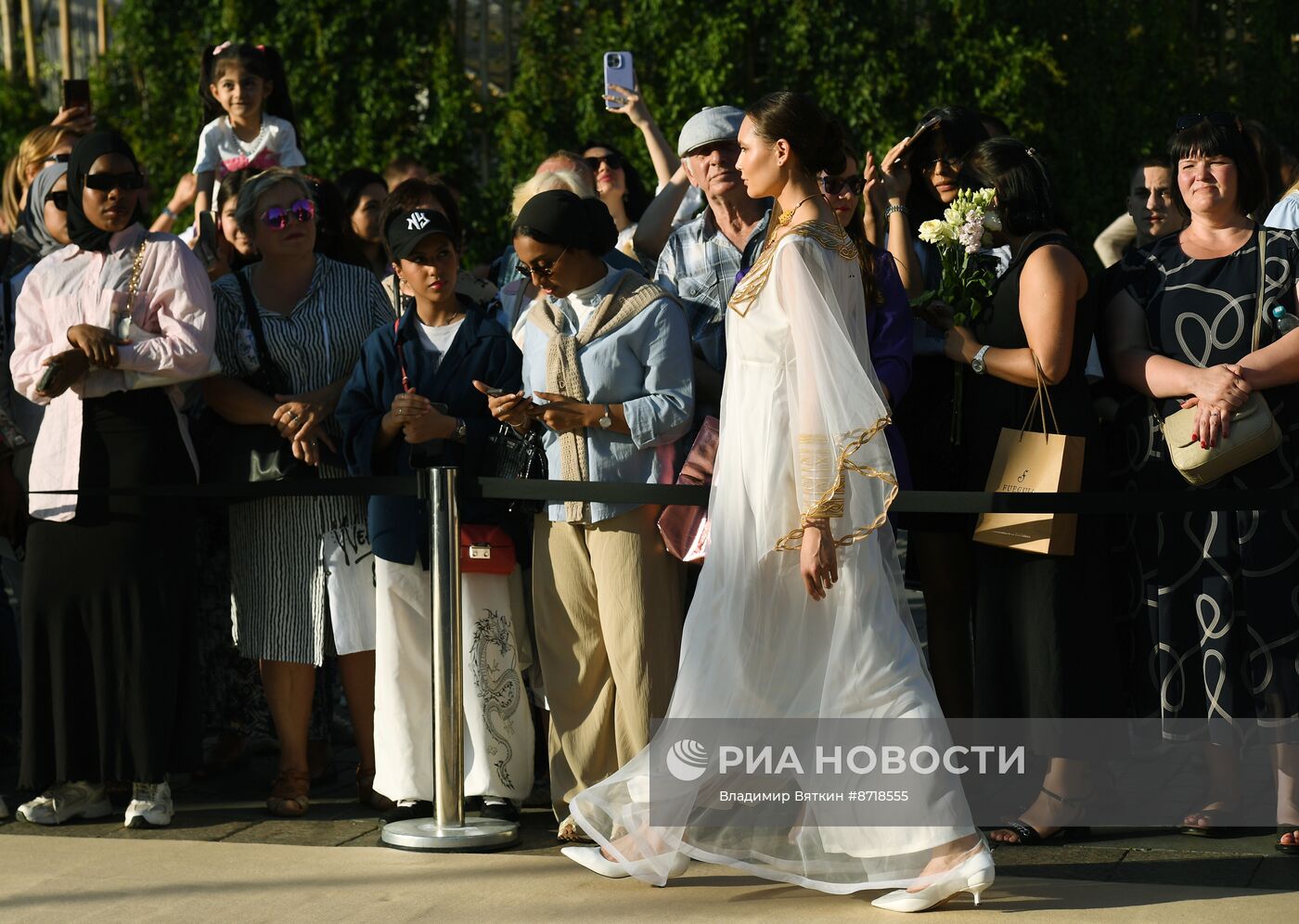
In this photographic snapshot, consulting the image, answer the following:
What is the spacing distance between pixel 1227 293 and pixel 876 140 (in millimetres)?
10785

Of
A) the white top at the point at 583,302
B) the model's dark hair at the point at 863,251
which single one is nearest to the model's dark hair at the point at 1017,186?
the model's dark hair at the point at 863,251

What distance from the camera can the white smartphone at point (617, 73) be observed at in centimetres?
730

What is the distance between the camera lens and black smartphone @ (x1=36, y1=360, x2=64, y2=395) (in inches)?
216

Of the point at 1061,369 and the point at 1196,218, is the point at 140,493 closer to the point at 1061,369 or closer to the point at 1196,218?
the point at 1061,369

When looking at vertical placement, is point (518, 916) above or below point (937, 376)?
below

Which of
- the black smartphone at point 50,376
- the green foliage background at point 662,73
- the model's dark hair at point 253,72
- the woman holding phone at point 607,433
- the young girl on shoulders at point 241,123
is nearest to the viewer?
the woman holding phone at point 607,433

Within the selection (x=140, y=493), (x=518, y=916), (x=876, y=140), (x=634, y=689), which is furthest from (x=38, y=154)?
(x=876, y=140)

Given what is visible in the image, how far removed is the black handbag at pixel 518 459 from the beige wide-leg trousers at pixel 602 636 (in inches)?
3.9

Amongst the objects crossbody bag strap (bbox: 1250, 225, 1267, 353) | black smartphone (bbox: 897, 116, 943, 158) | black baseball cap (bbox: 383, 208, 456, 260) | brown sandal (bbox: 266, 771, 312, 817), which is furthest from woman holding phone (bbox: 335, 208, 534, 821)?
crossbody bag strap (bbox: 1250, 225, 1267, 353)

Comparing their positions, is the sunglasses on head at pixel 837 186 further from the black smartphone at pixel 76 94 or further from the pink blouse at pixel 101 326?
the black smartphone at pixel 76 94

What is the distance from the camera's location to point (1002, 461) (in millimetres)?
5207

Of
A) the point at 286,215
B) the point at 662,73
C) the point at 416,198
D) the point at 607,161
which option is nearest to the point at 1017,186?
the point at 416,198

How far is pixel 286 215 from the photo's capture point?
5.95 metres

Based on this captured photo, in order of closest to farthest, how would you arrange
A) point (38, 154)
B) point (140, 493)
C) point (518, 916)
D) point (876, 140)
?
point (518, 916)
point (140, 493)
point (38, 154)
point (876, 140)
